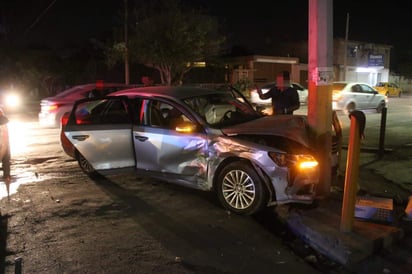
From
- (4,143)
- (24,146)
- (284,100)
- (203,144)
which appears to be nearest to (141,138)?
(203,144)

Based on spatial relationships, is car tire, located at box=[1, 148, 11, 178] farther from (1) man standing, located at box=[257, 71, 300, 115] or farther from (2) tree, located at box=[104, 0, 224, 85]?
(2) tree, located at box=[104, 0, 224, 85]

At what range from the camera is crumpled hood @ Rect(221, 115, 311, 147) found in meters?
5.63

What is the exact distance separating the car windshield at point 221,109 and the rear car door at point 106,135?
3.61 ft

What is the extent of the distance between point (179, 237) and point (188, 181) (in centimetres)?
130

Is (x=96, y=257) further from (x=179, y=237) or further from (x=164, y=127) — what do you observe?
(x=164, y=127)

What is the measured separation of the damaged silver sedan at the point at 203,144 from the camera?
5.36 metres

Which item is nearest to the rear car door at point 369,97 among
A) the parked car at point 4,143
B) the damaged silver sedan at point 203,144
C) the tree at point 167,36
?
the tree at point 167,36

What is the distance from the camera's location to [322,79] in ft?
18.9

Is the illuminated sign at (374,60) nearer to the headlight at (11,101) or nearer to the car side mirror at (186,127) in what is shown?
the headlight at (11,101)

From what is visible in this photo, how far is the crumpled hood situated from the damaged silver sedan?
0.01m

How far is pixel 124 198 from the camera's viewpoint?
6441mm

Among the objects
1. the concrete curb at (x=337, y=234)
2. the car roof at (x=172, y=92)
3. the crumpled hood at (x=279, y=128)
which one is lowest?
the concrete curb at (x=337, y=234)

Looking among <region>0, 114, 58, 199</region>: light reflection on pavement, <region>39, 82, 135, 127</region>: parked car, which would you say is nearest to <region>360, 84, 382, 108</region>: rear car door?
<region>39, 82, 135, 127</region>: parked car

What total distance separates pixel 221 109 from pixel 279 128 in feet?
4.30
